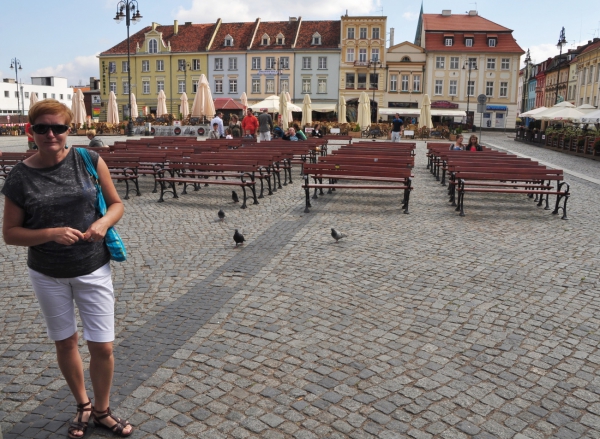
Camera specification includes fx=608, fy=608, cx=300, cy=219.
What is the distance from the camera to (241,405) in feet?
12.4

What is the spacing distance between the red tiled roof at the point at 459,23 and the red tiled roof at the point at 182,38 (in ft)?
82.7

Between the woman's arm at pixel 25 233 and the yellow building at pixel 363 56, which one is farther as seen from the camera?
the yellow building at pixel 363 56

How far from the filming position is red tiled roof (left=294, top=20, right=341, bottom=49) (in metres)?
66.6

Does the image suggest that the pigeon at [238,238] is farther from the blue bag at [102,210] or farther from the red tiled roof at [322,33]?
the red tiled roof at [322,33]

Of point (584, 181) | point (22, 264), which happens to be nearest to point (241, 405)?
→ point (22, 264)

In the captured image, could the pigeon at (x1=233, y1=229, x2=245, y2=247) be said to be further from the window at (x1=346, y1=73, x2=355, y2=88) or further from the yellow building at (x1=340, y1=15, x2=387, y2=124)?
the window at (x1=346, y1=73, x2=355, y2=88)

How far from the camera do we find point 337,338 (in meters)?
4.88

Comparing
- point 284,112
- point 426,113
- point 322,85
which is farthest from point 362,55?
point 284,112

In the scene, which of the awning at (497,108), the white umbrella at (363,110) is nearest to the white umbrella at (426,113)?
the white umbrella at (363,110)

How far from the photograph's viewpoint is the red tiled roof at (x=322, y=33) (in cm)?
6662

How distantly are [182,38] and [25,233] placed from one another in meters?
72.1

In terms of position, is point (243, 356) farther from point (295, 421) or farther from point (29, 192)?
point (29, 192)

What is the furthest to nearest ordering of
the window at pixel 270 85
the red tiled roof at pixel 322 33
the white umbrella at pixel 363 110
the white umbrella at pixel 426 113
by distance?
the window at pixel 270 85
the red tiled roof at pixel 322 33
the white umbrella at pixel 363 110
the white umbrella at pixel 426 113

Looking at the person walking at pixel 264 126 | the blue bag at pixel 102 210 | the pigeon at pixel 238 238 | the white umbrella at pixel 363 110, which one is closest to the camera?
the blue bag at pixel 102 210
